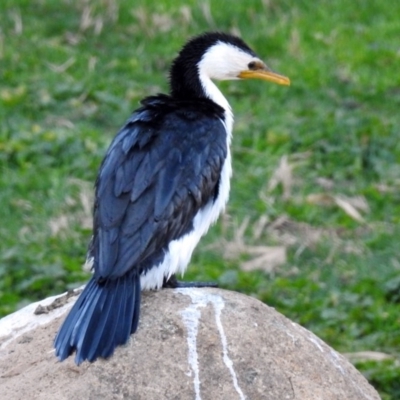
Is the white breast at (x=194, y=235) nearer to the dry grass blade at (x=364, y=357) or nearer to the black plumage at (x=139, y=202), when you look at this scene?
the black plumage at (x=139, y=202)

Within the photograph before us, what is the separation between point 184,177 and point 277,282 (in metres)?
2.15

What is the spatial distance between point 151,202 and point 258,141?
3.82m

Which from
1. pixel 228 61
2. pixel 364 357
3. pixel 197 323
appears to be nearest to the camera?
pixel 197 323

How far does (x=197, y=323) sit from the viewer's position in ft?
13.5

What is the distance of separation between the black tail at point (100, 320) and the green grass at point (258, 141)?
6.87ft

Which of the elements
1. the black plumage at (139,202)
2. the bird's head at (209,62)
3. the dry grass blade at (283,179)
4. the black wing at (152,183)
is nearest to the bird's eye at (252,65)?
the bird's head at (209,62)

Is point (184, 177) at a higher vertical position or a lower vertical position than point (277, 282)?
higher

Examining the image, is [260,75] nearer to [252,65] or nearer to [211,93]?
[252,65]

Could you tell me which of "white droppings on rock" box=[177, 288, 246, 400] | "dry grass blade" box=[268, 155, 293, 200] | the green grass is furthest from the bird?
"dry grass blade" box=[268, 155, 293, 200]

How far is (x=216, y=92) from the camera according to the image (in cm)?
525

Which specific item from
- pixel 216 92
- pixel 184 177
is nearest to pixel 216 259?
pixel 216 92

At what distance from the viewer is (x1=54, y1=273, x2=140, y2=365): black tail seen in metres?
3.93

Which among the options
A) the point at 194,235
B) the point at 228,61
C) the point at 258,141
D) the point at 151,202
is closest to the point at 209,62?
the point at 228,61

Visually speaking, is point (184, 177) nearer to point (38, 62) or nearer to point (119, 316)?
point (119, 316)
